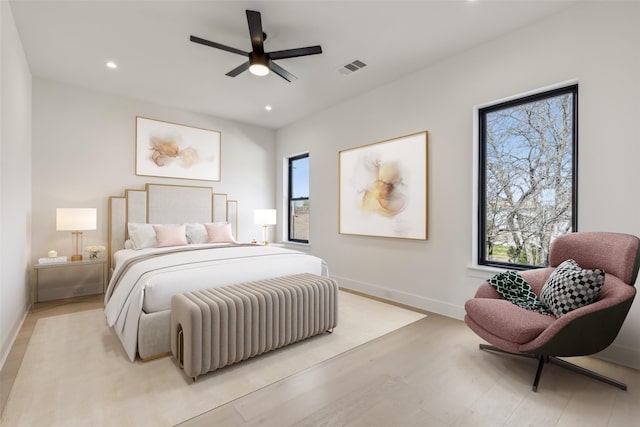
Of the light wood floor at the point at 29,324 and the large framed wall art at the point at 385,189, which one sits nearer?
the light wood floor at the point at 29,324

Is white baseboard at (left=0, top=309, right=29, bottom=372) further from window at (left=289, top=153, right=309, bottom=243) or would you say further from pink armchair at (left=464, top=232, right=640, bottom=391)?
window at (left=289, top=153, right=309, bottom=243)

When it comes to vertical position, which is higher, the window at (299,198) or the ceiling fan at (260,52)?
the ceiling fan at (260,52)

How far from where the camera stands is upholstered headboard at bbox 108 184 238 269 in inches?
168

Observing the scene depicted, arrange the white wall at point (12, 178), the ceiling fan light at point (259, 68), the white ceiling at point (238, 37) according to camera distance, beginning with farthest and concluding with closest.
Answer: the ceiling fan light at point (259, 68), the white ceiling at point (238, 37), the white wall at point (12, 178)

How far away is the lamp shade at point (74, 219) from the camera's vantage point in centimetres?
356

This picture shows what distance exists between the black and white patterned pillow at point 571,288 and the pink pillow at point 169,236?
4.11 metres

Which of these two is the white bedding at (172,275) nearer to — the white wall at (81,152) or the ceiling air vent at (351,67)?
the white wall at (81,152)

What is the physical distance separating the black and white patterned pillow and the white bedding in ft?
7.08

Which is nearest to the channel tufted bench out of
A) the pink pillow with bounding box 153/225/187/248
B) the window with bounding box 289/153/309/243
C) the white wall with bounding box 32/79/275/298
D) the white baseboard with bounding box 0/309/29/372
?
the white baseboard with bounding box 0/309/29/372

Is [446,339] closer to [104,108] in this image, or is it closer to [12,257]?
[12,257]

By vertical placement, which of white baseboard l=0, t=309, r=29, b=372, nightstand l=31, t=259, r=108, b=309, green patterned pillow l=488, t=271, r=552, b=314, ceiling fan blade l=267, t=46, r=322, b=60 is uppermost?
ceiling fan blade l=267, t=46, r=322, b=60

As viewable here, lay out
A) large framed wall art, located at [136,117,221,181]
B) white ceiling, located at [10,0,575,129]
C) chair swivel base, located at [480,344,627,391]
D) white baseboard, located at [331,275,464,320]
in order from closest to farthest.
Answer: chair swivel base, located at [480,344,627,391] < white ceiling, located at [10,0,575,129] < white baseboard, located at [331,275,464,320] < large framed wall art, located at [136,117,221,181]

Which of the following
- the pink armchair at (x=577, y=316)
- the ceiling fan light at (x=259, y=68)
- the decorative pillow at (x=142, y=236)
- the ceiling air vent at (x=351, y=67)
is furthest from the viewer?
the decorative pillow at (x=142, y=236)

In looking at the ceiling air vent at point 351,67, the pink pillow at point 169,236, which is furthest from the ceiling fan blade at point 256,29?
the pink pillow at point 169,236
